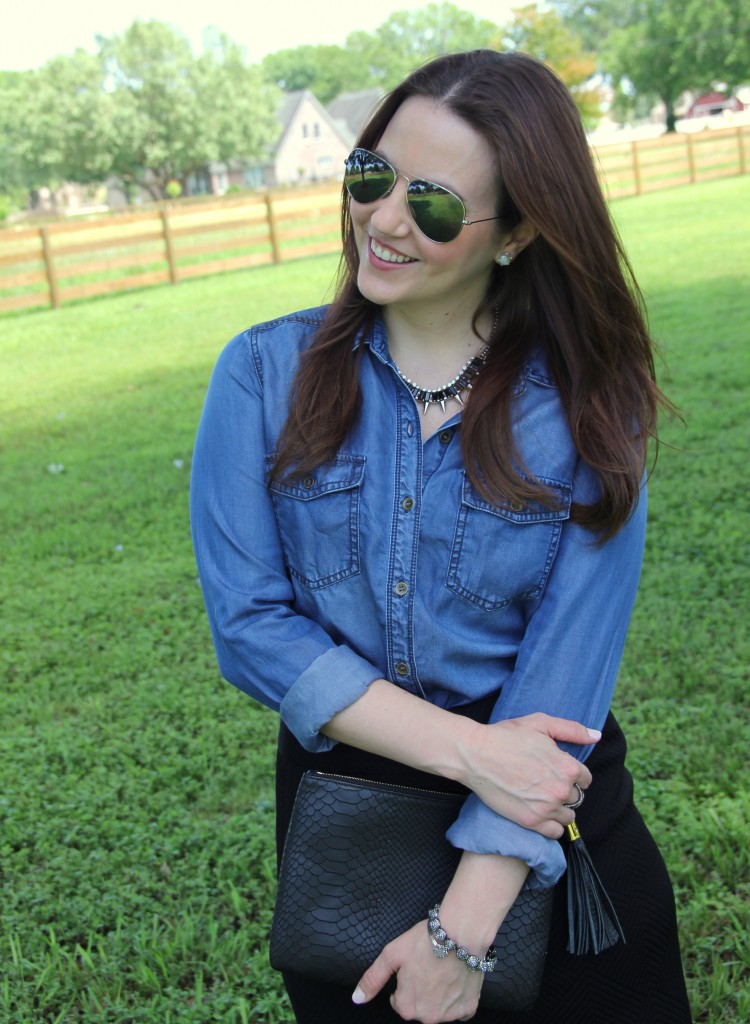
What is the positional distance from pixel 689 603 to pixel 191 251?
15746 mm

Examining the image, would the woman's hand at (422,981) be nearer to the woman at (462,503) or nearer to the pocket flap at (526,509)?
the woman at (462,503)

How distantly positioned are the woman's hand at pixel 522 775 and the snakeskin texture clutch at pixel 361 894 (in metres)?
0.11

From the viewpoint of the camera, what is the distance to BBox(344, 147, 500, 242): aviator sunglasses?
1688mm

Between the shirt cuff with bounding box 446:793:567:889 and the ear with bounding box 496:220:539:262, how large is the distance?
2.68 feet

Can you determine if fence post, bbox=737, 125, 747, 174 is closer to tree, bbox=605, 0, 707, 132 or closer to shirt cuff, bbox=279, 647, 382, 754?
shirt cuff, bbox=279, 647, 382, 754

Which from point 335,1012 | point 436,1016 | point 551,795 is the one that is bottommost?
point 335,1012

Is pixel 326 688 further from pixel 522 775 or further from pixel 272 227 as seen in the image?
pixel 272 227

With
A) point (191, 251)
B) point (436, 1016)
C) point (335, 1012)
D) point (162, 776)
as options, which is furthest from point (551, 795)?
point (191, 251)

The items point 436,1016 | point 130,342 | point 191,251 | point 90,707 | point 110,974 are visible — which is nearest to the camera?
point 436,1016

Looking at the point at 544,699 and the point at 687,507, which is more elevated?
the point at 544,699

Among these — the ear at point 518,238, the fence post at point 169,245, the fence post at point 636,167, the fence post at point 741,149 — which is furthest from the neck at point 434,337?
the fence post at point 741,149

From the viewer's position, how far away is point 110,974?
2.89 metres

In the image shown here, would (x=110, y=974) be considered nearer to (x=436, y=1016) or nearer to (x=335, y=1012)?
(x=335, y=1012)

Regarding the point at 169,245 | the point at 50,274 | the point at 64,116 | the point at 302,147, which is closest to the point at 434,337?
the point at 50,274
